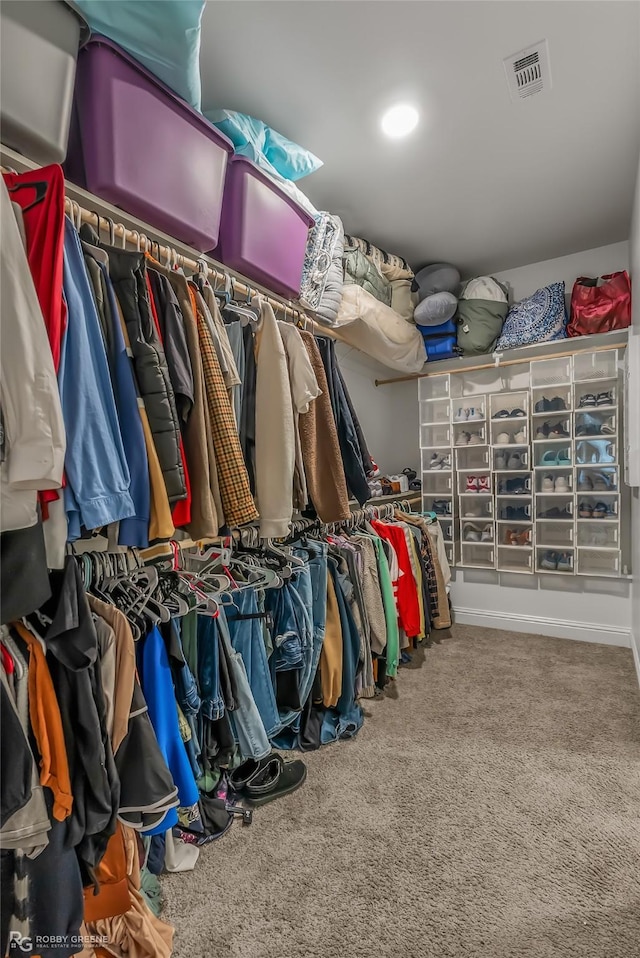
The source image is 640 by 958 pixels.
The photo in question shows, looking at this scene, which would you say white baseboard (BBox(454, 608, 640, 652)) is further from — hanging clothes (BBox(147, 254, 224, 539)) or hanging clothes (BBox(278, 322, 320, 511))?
hanging clothes (BBox(147, 254, 224, 539))

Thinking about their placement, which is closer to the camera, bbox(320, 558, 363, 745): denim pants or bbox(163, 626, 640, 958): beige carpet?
bbox(163, 626, 640, 958): beige carpet

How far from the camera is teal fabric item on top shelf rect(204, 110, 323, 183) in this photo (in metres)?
1.73

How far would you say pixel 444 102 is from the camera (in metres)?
1.87

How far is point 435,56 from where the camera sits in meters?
1.67

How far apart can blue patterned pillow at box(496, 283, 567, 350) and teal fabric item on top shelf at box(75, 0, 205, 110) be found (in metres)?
2.54

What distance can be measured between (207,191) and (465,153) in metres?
1.39

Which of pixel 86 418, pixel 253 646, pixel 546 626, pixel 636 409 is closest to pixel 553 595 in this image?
pixel 546 626

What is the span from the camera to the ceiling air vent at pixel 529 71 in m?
1.66

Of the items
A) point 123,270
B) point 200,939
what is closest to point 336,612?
point 200,939

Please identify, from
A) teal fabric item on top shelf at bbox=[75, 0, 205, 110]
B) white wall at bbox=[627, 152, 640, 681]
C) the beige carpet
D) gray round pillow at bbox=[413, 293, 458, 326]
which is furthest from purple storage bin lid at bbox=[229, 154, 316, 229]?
the beige carpet

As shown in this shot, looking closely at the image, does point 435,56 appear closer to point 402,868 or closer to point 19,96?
point 19,96

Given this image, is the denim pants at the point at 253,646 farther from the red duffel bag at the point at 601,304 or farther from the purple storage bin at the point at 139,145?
the red duffel bag at the point at 601,304

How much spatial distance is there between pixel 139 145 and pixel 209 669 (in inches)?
62.1

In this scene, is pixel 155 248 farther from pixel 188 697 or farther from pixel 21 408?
pixel 188 697
